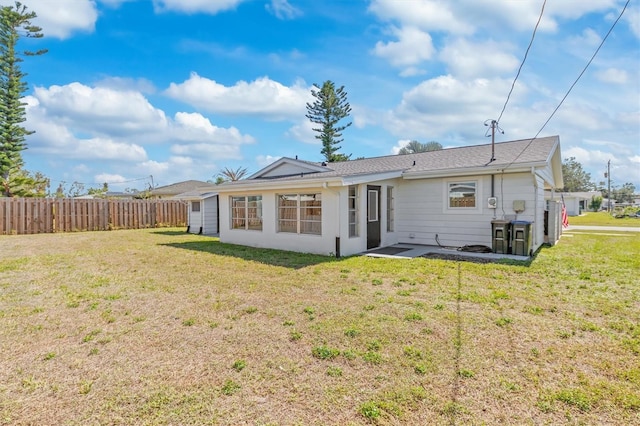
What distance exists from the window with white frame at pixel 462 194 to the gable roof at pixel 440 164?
454 mm

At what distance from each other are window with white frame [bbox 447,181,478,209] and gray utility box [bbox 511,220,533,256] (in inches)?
55.8

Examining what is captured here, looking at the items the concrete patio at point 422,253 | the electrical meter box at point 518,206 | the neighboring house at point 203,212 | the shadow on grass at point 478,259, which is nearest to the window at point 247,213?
the concrete patio at point 422,253

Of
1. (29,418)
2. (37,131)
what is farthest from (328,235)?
(37,131)

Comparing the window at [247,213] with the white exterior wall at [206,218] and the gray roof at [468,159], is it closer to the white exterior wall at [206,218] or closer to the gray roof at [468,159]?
the gray roof at [468,159]

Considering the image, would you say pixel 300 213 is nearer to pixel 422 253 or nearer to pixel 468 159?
pixel 422 253

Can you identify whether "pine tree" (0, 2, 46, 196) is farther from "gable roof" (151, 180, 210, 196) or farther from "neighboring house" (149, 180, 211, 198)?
"gable roof" (151, 180, 210, 196)

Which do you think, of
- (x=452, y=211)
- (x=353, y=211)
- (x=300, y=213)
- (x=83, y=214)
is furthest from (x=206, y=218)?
(x=452, y=211)

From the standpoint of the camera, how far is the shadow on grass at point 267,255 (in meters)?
8.29

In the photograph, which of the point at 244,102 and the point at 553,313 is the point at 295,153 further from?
the point at 553,313

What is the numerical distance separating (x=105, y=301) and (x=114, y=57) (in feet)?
44.2

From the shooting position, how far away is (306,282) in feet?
20.7

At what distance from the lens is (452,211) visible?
1047cm

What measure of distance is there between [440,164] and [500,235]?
2.99 m

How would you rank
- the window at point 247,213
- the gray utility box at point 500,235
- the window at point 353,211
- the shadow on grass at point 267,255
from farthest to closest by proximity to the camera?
the window at point 247,213, the window at point 353,211, the gray utility box at point 500,235, the shadow on grass at point 267,255
